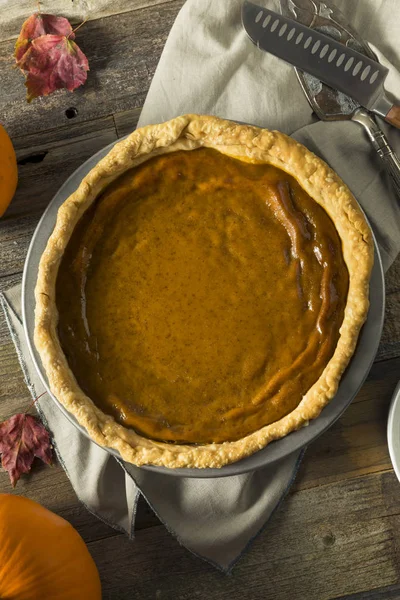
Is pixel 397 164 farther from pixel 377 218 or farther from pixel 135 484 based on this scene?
pixel 135 484

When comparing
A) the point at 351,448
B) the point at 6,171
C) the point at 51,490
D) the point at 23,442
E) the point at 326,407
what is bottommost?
the point at 51,490

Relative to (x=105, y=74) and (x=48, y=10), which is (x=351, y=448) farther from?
(x=48, y=10)

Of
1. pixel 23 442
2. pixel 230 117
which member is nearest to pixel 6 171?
pixel 230 117

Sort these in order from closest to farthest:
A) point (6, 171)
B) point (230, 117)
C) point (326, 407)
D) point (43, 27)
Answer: point (326, 407) < point (6, 171) < point (230, 117) < point (43, 27)

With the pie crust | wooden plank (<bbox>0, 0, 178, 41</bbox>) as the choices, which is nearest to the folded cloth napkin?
the pie crust

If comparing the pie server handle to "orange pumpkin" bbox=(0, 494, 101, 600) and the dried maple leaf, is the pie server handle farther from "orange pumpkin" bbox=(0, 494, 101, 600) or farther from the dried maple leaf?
"orange pumpkin" bbox=(0, 494, 101, 600)
